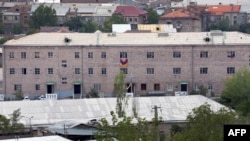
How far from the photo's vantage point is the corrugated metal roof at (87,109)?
17.4 metres

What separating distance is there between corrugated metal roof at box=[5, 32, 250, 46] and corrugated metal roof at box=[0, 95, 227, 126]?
5603 mm

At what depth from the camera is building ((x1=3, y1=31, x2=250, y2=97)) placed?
2406 centimetres

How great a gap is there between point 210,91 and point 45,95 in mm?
3390

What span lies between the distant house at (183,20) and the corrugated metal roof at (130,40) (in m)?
13.8

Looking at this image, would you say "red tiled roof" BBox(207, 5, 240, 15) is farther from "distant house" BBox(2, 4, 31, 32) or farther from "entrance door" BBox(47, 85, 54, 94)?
"entrance door" BBox(47, 85, 54, 94)

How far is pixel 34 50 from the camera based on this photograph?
79.4ft

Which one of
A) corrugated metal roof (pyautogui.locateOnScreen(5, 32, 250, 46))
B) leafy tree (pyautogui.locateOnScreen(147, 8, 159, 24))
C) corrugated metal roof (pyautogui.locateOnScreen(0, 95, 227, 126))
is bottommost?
leafy tree (pyautogui.locateOnScreen(147, 8, 159, 24))

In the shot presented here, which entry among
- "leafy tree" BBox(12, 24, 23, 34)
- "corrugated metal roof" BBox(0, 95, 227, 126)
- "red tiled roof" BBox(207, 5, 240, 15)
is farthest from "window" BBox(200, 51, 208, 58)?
"red tiled roof" BBox(207, 5, 240, 15)

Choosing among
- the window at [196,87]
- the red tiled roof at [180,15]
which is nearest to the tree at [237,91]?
the window at [196,87]

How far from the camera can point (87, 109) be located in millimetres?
17953

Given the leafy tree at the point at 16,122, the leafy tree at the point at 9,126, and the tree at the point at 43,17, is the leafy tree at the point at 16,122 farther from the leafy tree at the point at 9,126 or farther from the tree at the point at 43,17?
the tree at the point at 43,17

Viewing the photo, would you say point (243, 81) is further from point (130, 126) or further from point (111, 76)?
point (130, 126)

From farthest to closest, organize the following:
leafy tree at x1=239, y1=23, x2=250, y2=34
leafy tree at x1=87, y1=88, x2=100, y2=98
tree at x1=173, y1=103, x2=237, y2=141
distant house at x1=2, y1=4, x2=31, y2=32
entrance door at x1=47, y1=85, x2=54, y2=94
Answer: distant house at x1=2, y1=4, x2=31, y2=32
leafy tree at x1=239, y1=23, x2=250, y2=34
entrance door at x1=47, y1=85, x2=54, y2=94
leafy tree at x1=87, y1=88, x2=100, y2=98
tree at x1=173, y1=103, x2=237, y2=141

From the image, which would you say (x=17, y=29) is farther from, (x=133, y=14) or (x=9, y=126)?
(x=9, y=126)
